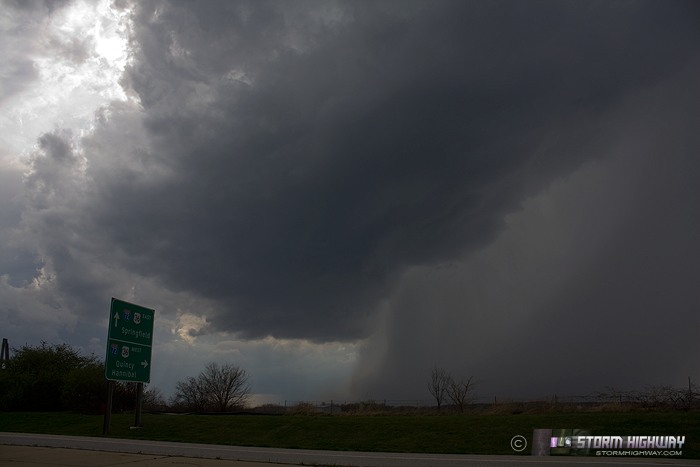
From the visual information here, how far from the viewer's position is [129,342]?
2686 centimetres

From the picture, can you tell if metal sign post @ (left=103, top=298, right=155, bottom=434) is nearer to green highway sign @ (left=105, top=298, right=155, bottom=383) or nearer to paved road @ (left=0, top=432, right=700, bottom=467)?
green highway sign @ (left=105, top=298, right=155, bottom=383)

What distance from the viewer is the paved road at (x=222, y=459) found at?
1545 centimetres

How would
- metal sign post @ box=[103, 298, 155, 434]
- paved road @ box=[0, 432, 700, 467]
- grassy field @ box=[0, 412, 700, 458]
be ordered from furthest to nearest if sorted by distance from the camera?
metal sign post @ box=[103, 298, 155, 434], grassy field @ box=[0, 412, 700, 458], paved road @ box=[0, 432, 700, 467]

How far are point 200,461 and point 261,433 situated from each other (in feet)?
32.4

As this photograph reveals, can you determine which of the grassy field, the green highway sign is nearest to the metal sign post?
the green highway sign

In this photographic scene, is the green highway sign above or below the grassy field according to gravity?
above

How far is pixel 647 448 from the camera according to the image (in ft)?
59.1

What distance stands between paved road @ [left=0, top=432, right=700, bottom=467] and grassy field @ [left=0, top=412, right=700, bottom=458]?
3.27 meters

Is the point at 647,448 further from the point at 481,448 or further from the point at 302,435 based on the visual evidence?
the point at 302,435

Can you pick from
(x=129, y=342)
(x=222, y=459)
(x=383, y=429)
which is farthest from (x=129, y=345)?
(x=222, y=459)

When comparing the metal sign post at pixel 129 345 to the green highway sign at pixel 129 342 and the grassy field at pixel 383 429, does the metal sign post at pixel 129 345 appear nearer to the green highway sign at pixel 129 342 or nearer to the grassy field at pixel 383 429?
the green highway sign at pixel 129 342

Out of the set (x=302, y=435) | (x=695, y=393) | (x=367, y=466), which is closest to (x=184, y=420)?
(x=302, y=435)

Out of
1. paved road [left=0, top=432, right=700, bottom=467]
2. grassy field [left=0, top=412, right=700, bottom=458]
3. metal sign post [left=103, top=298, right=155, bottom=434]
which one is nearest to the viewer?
paved road [left=0, top=432, right=700, bottom=467]

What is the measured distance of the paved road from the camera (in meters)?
15.4
